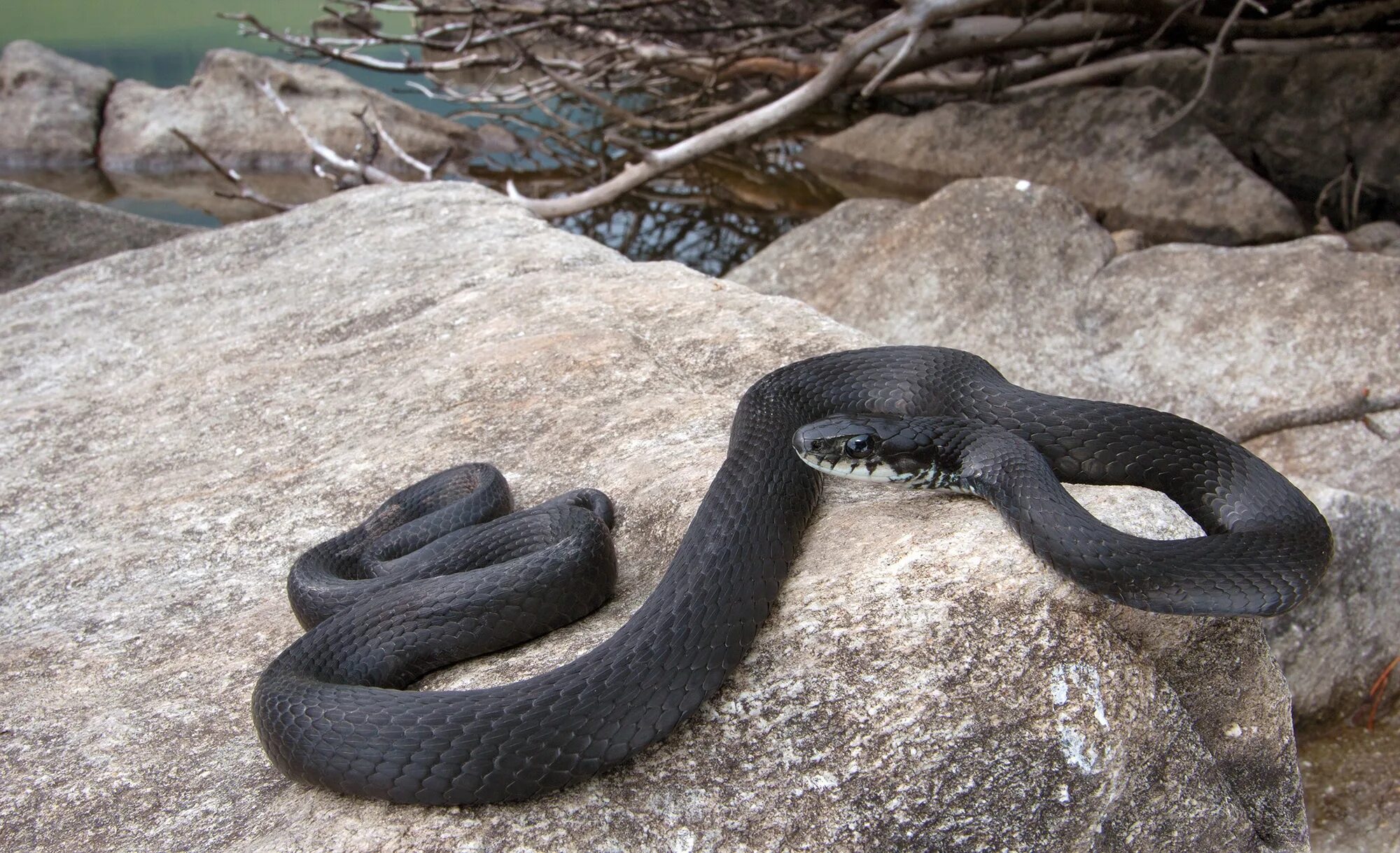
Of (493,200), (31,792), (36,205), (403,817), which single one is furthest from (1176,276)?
(36,205)

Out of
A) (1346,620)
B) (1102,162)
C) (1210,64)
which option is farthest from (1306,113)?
(1346,620)

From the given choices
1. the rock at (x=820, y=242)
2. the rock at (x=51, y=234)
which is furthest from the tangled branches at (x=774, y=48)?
the rock at (x=51, y=234)

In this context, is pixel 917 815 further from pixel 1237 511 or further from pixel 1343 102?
pixel 1343 102

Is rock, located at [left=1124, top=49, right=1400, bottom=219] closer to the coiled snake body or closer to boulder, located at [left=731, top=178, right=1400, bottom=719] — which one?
boulder, located at [left=731, top=178, right=1400, bottom=719]

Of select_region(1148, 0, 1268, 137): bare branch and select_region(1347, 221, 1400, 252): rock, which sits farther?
select_region(1347, 221, 1400, 252): rock

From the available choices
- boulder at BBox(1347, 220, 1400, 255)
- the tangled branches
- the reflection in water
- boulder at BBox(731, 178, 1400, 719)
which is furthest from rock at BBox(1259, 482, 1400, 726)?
the reflection in water

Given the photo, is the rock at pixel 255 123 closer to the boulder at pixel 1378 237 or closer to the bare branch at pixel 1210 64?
the bare branch at pixel 1210 64

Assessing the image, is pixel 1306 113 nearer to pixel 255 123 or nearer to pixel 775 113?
pixel 775 113
